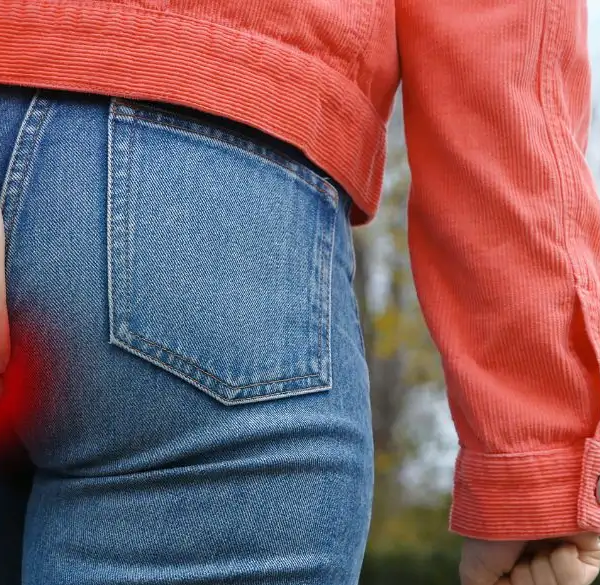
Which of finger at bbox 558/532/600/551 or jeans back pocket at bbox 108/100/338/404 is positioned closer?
jeans back pocket at bbox 108/100/338/404

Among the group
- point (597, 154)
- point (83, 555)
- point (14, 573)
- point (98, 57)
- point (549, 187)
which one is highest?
point (98, 57)

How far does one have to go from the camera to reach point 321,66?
769 millimetres

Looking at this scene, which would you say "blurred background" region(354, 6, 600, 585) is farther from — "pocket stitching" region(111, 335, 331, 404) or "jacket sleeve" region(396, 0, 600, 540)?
"pocket stitching" region(111, 335, 331, 404)

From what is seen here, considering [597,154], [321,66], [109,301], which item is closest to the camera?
[109,301]

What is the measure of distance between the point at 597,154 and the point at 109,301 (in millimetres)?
3898

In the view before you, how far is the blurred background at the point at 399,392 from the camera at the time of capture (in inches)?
188

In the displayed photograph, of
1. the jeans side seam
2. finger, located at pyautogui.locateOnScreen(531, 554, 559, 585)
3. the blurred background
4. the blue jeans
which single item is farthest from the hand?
the blurred background

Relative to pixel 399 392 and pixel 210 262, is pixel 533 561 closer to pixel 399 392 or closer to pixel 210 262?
pixel 210 262

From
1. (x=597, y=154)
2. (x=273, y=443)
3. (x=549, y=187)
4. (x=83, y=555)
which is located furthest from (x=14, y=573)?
(x=597, y=154)

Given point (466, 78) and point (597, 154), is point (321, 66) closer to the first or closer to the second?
point (466, 78)

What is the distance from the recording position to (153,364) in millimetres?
656

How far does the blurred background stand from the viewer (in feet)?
15.7

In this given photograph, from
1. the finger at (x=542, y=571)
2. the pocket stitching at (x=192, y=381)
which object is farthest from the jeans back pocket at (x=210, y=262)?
the finger at (x=542, y=571)

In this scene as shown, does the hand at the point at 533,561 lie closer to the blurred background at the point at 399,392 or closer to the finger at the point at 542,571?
the finger at the point at 542,571
